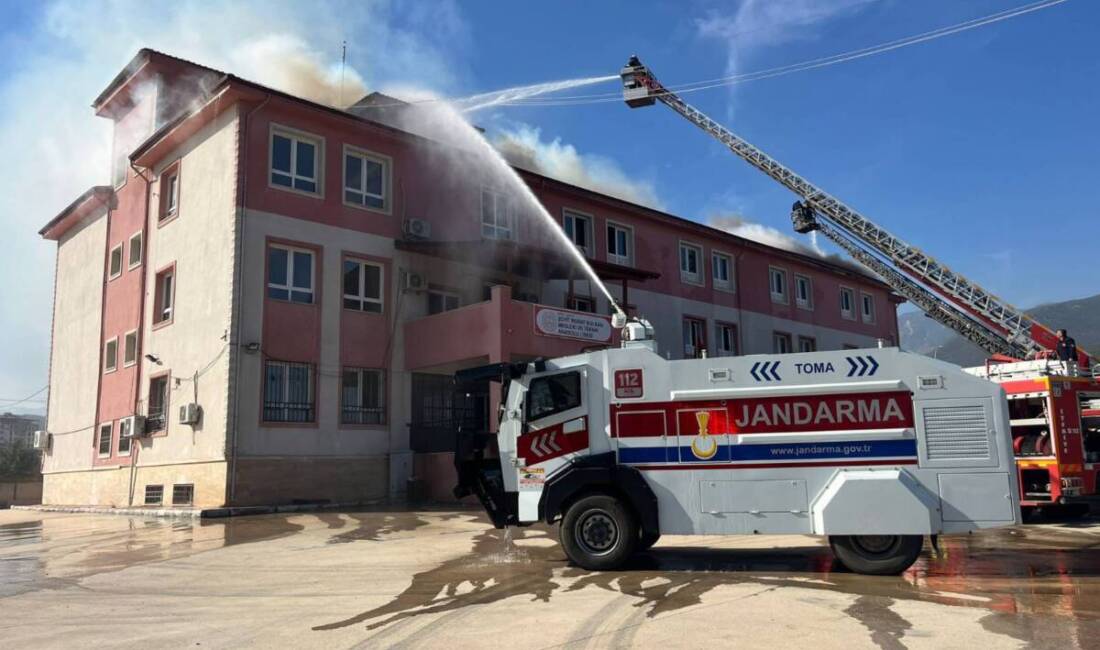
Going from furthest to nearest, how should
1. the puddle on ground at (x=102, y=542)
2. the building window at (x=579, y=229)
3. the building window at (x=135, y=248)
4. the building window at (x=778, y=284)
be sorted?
the building window at (x=778, y=284)
the building window at (x=579, y=229)
the building window at (x=135, y=248)
the puddle on ground at (x=102, y=542)

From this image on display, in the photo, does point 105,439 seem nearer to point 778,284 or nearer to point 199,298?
point 199,298

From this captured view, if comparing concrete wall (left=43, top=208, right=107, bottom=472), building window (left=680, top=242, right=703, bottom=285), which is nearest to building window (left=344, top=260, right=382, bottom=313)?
concrete wall (left=43, top=208, right=107, bottom=472)

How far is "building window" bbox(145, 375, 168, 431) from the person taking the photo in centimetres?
2178

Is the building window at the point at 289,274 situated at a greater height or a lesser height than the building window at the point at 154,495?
greater

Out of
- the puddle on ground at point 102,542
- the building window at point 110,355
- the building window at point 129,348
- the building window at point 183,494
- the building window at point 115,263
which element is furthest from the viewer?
the building window at point 115,263

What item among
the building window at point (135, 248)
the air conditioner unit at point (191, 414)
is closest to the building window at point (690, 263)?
the air conditioner unit at point (191, 414)

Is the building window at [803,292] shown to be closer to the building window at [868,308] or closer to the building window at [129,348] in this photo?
the building window at [868,308]

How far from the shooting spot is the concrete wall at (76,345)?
26.6 m

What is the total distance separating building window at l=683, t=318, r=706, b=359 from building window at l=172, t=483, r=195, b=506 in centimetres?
1905

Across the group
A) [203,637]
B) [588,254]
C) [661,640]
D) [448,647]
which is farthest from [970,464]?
[588,254]

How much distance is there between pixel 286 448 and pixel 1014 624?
1713 centimetres

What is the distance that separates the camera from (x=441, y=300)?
78.2 ft

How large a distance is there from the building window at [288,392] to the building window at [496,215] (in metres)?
7.56

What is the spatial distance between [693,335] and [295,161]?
702 inches
